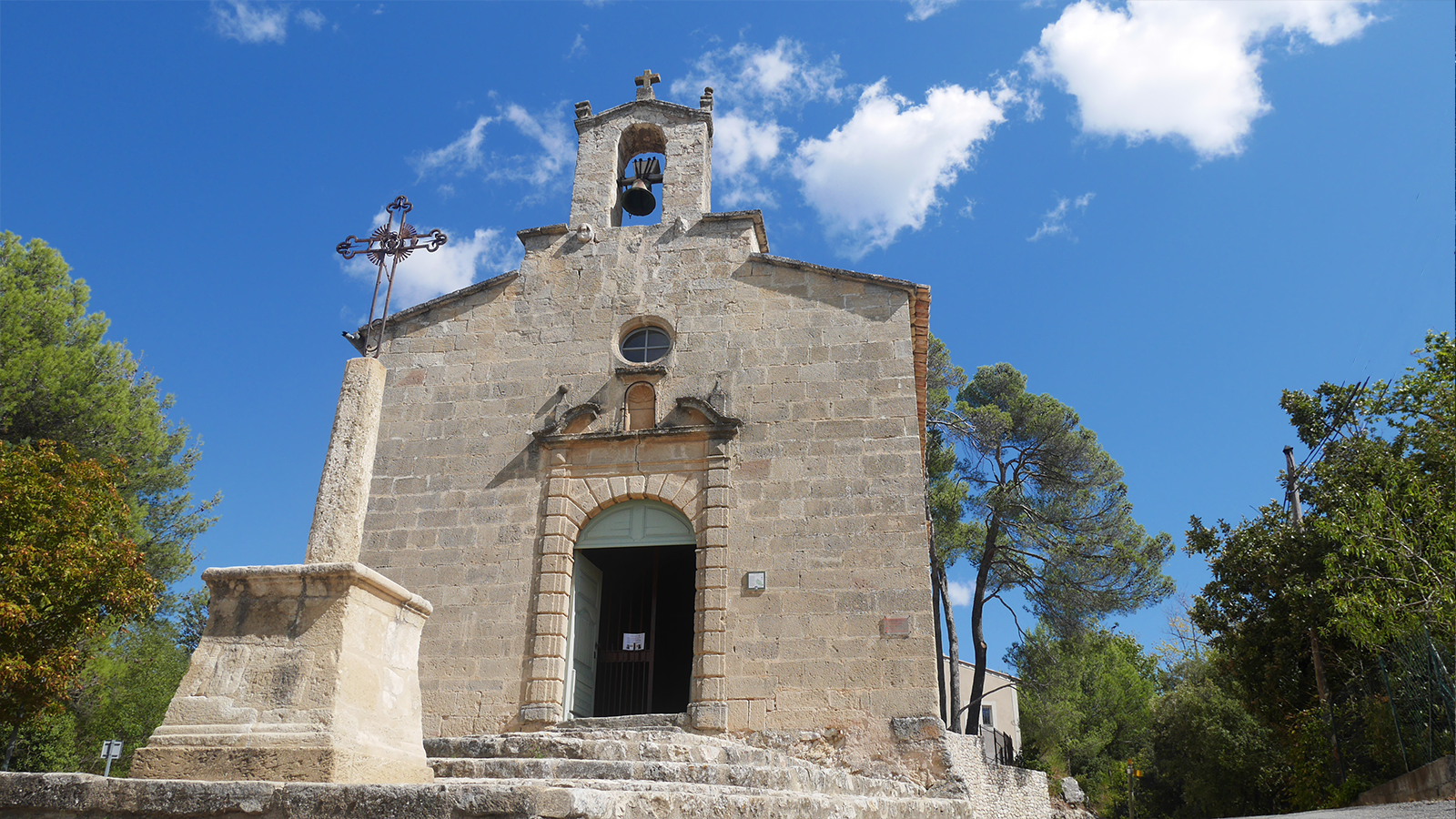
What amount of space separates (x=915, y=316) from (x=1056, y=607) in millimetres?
13217

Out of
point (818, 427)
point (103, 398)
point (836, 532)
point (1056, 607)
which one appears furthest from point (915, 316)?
point (103, 398)

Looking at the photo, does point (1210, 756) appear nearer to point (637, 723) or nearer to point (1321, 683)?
point (1321, 683)

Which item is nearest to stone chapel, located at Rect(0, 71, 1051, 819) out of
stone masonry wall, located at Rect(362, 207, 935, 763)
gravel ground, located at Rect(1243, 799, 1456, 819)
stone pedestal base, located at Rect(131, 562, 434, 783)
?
stone masonry wall, located at Rect(362, 207, 935, 763)

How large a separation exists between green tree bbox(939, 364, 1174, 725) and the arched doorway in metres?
12.2

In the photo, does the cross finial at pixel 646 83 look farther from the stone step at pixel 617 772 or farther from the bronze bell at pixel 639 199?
the stone step at pixel 617 772

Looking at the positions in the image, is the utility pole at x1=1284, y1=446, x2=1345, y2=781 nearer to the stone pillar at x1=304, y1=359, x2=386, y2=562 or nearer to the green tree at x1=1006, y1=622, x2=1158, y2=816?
the green tree at x1=1006, y1=622, x2=1158, y2=816

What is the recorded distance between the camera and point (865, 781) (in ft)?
24.3

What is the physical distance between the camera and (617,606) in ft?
37.9

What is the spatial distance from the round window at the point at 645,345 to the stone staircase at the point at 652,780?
397 centimetres

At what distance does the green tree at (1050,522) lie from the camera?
2077 cm

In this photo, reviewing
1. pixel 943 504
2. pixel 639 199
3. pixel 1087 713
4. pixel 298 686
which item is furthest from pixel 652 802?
pixel 1087 713

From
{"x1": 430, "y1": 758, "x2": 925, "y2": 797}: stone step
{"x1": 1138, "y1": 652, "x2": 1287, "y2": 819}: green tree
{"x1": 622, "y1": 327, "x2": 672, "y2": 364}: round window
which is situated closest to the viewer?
{"x1": 430, "y1": 758, "x2": 925, "y2": 797}: stone step

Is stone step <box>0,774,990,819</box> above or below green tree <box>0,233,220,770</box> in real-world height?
below

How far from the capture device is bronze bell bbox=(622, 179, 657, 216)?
1183cm
